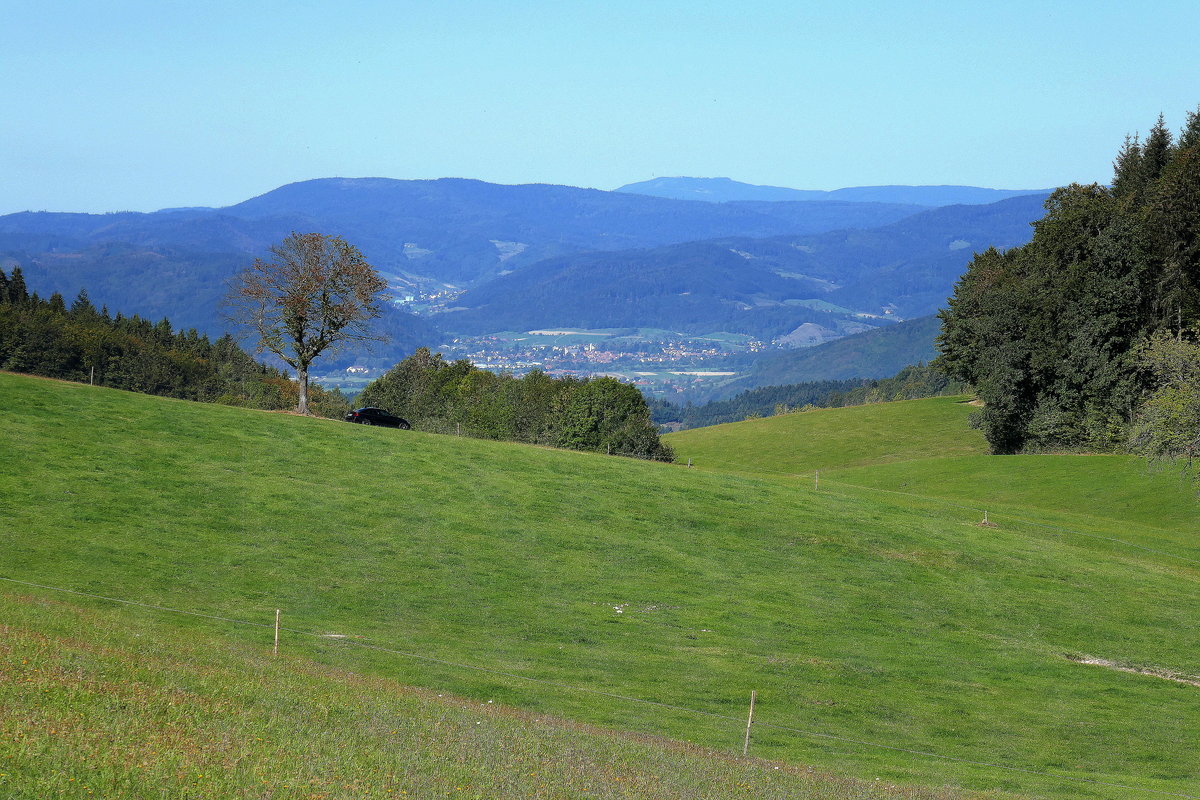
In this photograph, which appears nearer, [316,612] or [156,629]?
[156,629]

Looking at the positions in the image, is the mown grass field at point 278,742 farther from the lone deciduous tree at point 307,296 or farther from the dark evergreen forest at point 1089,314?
the dark evergreen forest at point 1089,314

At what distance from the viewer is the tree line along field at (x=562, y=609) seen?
18.8 m

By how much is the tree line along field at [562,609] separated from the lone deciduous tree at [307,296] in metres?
8.98

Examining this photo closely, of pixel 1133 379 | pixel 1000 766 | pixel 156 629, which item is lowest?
pixel 1000 766

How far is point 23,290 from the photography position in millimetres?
148875

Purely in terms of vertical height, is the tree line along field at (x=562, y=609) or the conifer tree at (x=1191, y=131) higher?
the conifer tree at (x=1191, y=131)

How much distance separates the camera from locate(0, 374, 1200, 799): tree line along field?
18.8 meters

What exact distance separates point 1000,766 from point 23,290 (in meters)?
159

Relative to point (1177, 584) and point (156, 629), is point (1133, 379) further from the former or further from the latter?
point (156, 629)

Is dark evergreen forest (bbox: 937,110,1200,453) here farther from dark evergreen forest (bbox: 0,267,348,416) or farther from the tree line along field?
dark evergreen forest (bbox: 0,267,348,416)

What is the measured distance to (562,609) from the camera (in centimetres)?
3522

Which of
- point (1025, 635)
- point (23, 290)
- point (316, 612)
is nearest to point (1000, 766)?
point (1025, 635)

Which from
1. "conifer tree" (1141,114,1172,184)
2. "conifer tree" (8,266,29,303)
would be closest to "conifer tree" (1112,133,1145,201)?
"conifer tree" (1141,114,1172,184)

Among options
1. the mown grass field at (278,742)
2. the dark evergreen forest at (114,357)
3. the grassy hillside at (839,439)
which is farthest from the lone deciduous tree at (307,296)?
the grassy hillside at (839,439)
